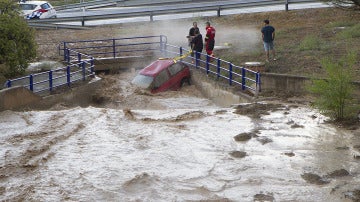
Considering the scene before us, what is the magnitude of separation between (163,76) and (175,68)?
29.5 inches

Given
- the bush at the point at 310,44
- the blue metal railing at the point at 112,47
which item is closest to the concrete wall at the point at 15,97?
the blue metal railing at the point at 112,47

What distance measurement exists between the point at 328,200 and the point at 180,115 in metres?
6.80

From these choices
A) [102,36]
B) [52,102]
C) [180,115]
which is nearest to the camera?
[180,115]

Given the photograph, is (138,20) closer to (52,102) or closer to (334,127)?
(52,102)

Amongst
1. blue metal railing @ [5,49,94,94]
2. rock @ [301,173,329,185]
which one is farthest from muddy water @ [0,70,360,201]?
blue metal railing @ [5,49,94,94]

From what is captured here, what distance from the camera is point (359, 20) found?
97.1 ft

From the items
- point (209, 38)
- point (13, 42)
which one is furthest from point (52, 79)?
point (209, 38)

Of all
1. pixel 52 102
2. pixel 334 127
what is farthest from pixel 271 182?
pixel 52 102

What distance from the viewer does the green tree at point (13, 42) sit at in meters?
21.1

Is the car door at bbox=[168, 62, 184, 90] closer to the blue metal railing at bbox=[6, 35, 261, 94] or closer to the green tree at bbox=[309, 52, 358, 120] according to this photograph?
the blue metal railing at bbox=[6, 35, 261, 94]

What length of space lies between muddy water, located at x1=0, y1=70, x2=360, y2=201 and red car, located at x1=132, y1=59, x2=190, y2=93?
487cm

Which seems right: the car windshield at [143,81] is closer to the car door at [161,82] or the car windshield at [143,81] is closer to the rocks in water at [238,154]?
the car door at [161,82]

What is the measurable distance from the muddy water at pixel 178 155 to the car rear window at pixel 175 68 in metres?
5.61

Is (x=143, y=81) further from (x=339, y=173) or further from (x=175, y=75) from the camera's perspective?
(x=339, y=173)
